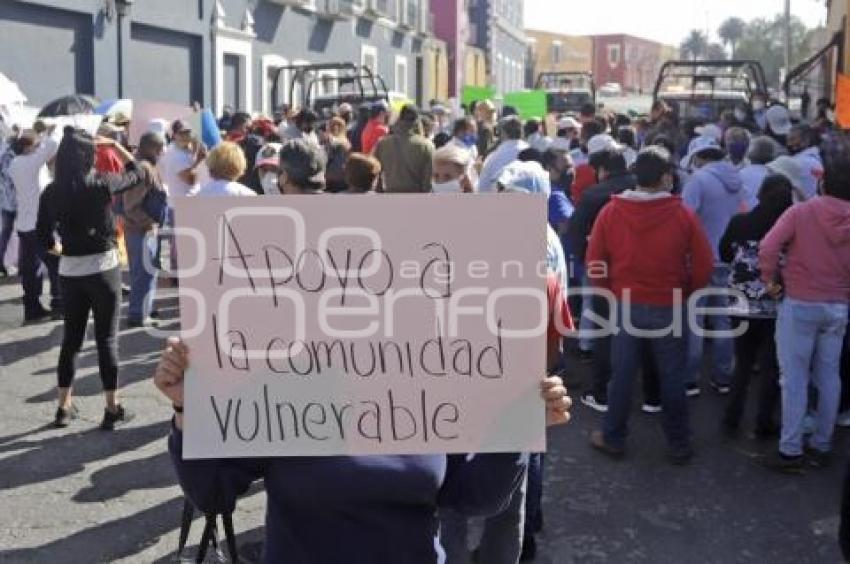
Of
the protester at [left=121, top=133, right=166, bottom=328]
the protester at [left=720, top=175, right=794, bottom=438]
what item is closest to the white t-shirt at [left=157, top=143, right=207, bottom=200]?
the protester at [left=121, top=133, right=166, bottom=328]

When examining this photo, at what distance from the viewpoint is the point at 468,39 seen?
42.5 meters

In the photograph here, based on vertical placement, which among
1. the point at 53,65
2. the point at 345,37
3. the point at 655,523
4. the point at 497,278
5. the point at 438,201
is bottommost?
the point at 655,523

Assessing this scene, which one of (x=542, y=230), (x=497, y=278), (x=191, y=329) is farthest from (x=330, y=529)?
(x=542, y=230)

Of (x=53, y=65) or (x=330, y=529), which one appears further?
(x=53, y=65)

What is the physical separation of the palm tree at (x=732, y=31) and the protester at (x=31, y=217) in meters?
87.7

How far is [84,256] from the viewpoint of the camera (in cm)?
543

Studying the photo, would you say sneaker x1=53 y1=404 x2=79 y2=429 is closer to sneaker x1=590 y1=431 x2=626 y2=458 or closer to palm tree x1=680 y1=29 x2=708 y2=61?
sneaker x1=590 y1=431 x2=626 y2=458

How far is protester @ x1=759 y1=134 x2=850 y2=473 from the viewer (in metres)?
4.79

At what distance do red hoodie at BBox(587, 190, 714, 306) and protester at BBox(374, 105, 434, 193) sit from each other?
226 cm

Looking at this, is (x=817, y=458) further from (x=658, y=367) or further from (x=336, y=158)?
(x=336, y=158)

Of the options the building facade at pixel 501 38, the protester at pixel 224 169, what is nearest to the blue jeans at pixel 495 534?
the protester at pixel 224 169

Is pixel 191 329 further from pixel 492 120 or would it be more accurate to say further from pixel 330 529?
pixel 492 120

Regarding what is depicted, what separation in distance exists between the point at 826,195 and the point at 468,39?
39.1 meters

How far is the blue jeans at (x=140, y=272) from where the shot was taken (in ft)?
26.3
